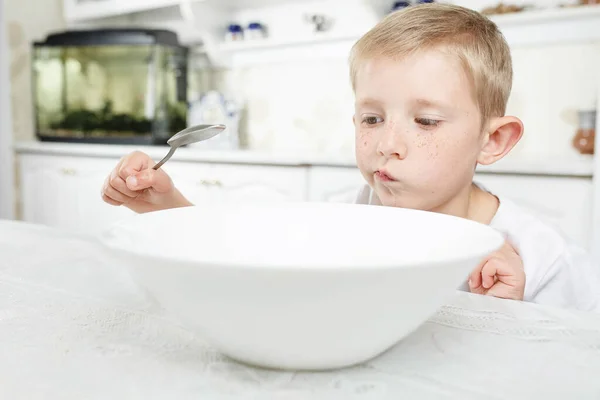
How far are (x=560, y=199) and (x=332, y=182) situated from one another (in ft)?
2.33

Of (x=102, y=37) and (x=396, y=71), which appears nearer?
(x=396, y=71)

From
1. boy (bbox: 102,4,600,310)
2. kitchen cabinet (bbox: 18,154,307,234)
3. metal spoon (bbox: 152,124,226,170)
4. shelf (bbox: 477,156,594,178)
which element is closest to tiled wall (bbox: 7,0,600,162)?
kitchen cabinet (bbox: 18,154,307,234)

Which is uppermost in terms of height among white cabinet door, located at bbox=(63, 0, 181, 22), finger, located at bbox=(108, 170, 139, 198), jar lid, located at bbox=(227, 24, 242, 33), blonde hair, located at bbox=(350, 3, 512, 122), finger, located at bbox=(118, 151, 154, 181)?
white cabinet door, located at bbox=(63, 0, 181, 22)

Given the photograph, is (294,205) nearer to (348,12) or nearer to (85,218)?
(348,12)

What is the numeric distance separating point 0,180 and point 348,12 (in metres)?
1.89

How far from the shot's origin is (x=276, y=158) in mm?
2086

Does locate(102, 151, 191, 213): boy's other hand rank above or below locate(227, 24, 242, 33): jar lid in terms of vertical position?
below

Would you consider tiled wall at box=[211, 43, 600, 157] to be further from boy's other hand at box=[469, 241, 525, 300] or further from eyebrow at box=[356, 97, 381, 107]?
boy's other hand at box=[469, 241, 525, 300]

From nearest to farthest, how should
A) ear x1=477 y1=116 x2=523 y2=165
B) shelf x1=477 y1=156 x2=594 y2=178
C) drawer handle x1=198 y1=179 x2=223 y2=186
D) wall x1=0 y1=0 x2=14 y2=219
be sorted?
ear x1=477 y1=116 x2=523 y2=165 → shelf x1=477 y1=156 x2=594 y2=178 → drawer handle x1=198 y1=179 x2=223 y2=186 → wall x1=0 y1=0 x2=14 y2=219

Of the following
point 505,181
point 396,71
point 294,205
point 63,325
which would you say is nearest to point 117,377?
point 63,325

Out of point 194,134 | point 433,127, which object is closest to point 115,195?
point 194,134

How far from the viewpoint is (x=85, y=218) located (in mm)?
2717

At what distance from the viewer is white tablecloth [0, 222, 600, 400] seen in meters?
0.37

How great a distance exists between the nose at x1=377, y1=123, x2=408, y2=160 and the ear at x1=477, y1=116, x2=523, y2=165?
19 centimetres
